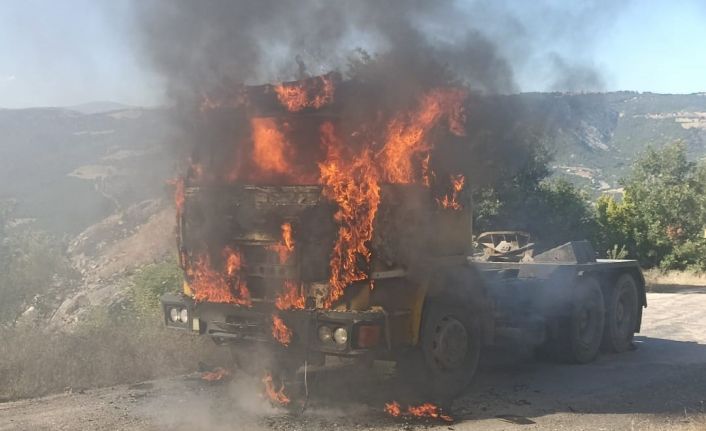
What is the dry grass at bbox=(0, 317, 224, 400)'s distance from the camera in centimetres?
759

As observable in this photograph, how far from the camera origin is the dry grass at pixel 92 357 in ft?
24.9

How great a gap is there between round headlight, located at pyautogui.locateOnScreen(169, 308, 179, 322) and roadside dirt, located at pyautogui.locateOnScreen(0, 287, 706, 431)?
2.74 ft

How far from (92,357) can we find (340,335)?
3.88 metres

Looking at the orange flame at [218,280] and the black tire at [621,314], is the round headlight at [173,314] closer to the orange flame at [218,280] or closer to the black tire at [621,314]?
the orange flame at [218,280]

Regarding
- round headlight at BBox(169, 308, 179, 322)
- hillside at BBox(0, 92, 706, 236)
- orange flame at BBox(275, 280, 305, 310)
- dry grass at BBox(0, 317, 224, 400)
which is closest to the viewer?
orange flame at BBox(275, 280, 305, 310)

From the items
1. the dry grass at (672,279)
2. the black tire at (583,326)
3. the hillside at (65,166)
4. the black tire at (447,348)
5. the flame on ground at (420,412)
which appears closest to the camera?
the flame on ground at (420,412)

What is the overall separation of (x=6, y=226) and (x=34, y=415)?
Result: 596cm

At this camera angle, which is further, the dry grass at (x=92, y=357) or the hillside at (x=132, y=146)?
the hillside at (x=132, y=146)

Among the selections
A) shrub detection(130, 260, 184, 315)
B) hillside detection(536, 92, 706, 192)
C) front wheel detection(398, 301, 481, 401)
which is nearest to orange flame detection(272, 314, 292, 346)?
front wheel detection(398, 301, 481, 401)

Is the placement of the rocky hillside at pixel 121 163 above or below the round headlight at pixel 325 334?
above

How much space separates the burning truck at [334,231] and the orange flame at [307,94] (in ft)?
0.04

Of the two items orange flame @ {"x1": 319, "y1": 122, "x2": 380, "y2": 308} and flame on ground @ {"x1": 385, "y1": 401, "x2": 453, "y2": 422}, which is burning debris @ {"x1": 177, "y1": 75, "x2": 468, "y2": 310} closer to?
orange flame @ {"x1": 319, "y1": 122, "x2": 380, "y2": 308}

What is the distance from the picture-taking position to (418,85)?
6.75m

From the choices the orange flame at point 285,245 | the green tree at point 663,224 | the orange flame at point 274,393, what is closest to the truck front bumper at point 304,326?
the orange flame at point 285,245
